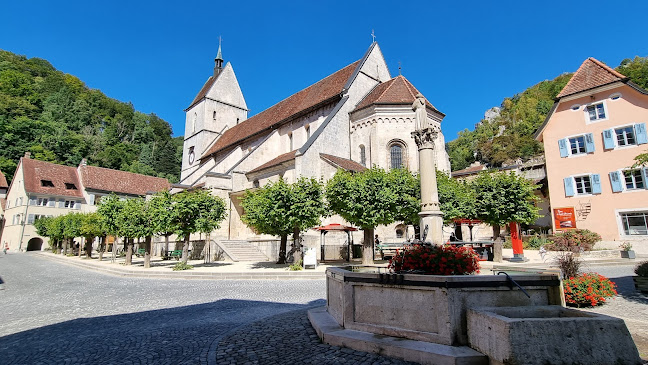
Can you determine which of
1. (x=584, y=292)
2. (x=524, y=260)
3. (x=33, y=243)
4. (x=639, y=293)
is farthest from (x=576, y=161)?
(x=33, y=243)

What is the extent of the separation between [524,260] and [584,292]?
12.7 meters

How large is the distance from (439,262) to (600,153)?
25853 millimetres

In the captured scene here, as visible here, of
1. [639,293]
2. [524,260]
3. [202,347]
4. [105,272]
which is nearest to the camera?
[202,347]

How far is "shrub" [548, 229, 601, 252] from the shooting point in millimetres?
20766

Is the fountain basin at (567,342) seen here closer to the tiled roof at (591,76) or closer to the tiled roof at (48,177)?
the tiled roof at (591,76)

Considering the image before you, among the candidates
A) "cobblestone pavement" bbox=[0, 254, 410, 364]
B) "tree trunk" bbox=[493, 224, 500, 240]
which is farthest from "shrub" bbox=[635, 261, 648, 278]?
"tree trunk" bbox=[493, 224, 500, 240]

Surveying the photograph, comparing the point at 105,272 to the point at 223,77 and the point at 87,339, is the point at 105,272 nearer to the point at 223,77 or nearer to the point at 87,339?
the point at 87,339

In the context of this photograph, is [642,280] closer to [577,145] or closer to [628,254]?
[628,254]

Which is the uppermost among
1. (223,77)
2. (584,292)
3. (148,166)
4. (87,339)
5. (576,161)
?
(223,77)

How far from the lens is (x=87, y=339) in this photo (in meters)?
5.91

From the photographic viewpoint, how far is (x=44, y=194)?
45.0m

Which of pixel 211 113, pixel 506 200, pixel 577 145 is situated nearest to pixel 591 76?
pixel 577 145

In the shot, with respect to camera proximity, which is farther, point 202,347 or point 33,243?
point 33,243

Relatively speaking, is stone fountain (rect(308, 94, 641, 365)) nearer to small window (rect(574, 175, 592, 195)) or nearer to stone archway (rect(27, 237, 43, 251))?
small window (rect(574, 175, 592, 195))
